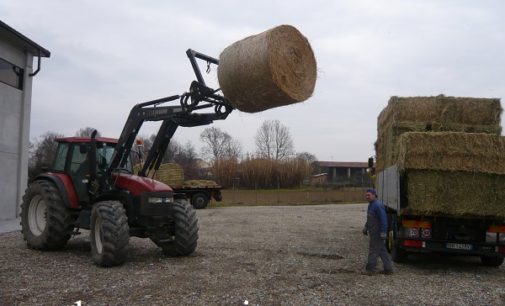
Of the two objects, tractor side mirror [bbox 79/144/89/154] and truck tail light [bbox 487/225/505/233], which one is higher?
tractor side mirror [bbox 79/144/89/154]

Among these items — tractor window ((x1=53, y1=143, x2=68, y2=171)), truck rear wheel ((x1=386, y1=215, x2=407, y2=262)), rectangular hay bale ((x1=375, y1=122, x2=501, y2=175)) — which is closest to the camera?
truck rear wheel ((x1=386, y1=215, x2=407, y2=262))

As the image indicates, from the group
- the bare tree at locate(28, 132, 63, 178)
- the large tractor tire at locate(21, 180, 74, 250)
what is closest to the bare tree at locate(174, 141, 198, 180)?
the bare tree at locate(28, 132, 63, 178)

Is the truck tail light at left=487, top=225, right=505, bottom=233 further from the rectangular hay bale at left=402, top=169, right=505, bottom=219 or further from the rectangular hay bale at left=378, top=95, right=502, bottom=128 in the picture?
the rectangular hay bale at left=378, top=95, right=502, bottom=128

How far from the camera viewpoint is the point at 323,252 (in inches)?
418

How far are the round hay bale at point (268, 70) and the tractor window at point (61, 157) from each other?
4.37 m

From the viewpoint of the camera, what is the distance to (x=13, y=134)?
16.5 metres

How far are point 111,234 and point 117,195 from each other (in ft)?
4.05

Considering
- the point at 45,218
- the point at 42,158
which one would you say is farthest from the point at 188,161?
the point at 45,218

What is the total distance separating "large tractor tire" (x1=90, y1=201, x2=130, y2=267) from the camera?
8.19m

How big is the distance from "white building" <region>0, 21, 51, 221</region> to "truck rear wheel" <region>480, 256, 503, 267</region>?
44.8ft

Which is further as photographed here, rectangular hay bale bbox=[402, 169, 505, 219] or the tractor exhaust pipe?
the tractor exhaust pipe

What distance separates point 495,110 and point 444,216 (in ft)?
9.12

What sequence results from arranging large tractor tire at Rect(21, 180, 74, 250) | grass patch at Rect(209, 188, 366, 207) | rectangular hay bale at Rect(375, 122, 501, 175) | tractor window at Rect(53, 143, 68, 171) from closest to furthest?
large tractor tire at Rect(21, 180, 74, 250), rectangular hay bale at Rect(375, 122, 501, 175), tractor window at Rect(53, 143, 68, 171), grass patch at Rect(209, 188, 366, 207)

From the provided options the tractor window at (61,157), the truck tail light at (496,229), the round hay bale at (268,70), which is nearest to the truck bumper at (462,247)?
the truck tail light at (496,229)
